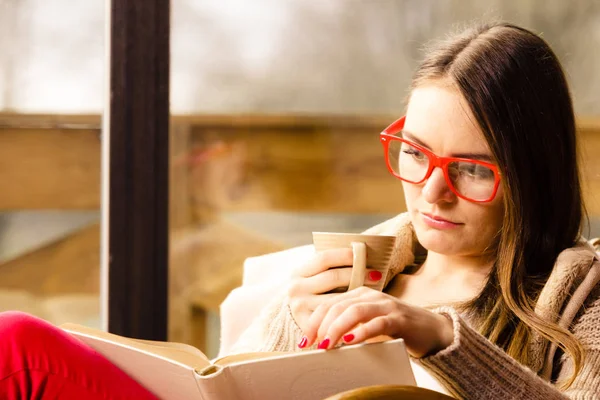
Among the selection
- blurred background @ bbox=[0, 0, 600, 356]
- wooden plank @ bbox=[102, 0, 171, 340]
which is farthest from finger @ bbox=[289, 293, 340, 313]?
blurred background @ bbox=[0, 0, 600, 356]

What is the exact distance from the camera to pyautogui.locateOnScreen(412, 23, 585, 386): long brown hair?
4.72 ft

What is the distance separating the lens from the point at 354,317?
1117mm

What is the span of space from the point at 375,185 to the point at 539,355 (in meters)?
1.36

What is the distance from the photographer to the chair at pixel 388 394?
1006 millimetres

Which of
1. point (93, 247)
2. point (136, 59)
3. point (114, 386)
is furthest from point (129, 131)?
point (114, 386)

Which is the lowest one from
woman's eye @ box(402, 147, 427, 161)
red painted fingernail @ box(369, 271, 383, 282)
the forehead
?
red painted fingernail @ box(369, 271, 383, 282)

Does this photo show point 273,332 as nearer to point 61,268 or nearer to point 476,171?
point 476,171

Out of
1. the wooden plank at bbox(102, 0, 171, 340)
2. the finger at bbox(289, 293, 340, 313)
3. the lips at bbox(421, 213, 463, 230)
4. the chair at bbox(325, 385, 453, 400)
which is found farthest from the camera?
the wooden plank at bbox(102, 0, 171, 340)

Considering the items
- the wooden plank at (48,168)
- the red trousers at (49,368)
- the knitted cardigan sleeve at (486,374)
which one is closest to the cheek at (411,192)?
the knitted cardigan sleeve at (486,374)

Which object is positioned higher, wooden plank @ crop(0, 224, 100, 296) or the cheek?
the cheek

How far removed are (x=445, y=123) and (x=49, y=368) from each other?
2.47 feet

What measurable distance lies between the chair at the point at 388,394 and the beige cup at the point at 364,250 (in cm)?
25

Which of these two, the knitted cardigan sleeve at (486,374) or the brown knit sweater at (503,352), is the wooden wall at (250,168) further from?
the knitted cardigan sleeve at (486,374)

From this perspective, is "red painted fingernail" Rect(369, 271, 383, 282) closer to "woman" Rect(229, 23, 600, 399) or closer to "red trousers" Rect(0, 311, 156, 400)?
"woman" Rect(229, 23, 600, 399)
